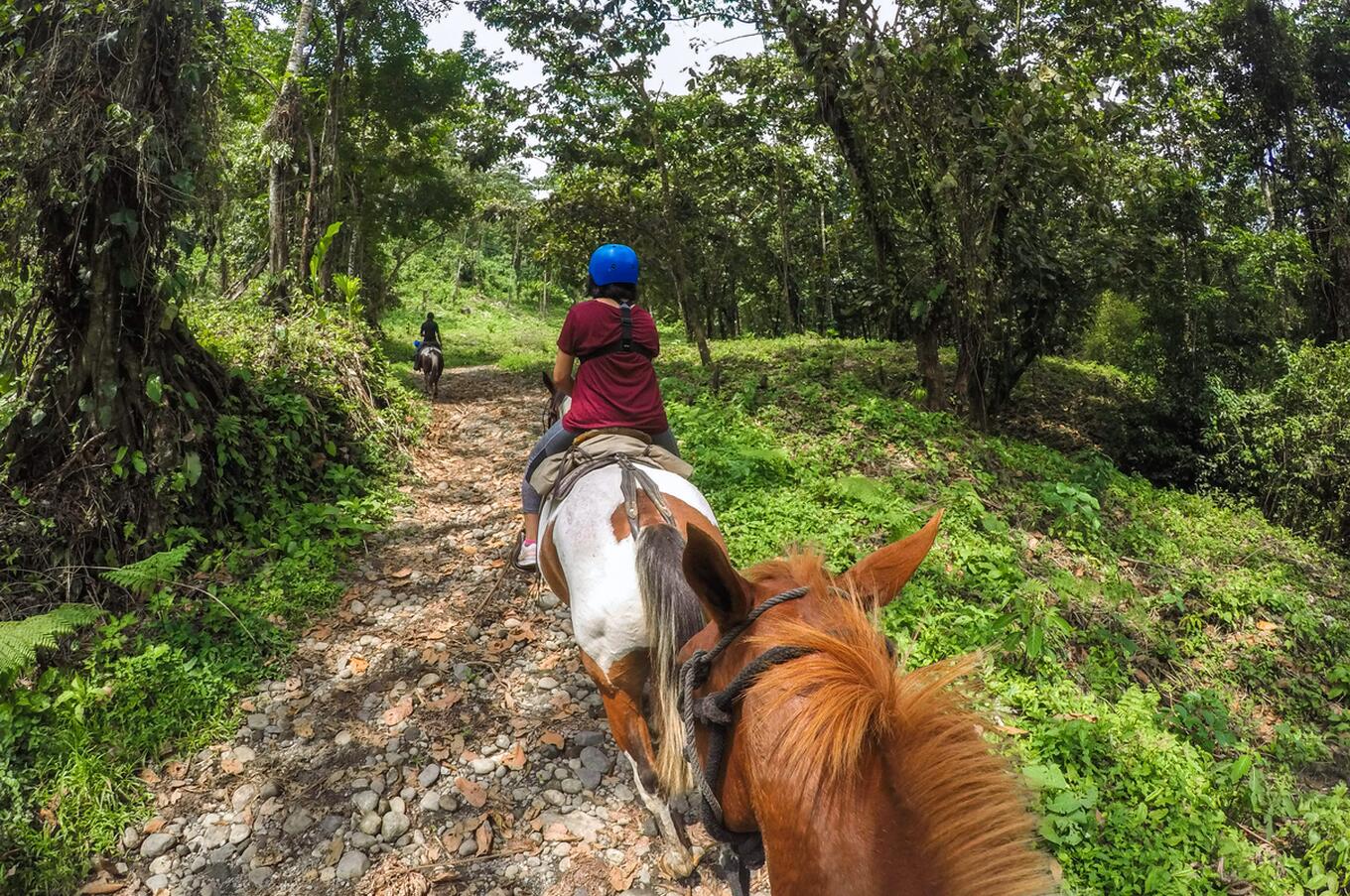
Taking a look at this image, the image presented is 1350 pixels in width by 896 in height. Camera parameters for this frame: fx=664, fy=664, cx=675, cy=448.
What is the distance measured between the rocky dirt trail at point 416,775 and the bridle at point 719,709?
1.68 metres

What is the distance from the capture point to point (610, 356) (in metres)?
3.42

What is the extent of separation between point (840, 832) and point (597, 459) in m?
2.08

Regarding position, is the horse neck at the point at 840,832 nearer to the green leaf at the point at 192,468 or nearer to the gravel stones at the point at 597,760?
the gravel stones at the point at 597,760

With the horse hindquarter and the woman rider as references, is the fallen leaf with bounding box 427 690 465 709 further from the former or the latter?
the horse hindquarter

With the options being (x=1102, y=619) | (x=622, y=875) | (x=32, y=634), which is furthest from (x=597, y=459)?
(x=1102, y=619)

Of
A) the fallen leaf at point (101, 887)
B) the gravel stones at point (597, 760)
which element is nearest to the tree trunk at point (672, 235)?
the gravel stones at point (597, 760)

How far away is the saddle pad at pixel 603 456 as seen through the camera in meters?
3.15

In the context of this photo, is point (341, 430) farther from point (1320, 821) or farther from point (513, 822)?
point (1320, 821)

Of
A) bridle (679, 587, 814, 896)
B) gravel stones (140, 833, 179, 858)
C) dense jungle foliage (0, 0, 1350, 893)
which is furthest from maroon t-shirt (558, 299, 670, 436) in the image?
gravel stones (140, 833, 179, 858)

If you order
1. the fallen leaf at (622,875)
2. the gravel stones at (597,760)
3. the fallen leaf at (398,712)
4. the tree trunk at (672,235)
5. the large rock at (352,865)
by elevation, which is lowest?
the fallen leaf at (622,875)

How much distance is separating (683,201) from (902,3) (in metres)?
7.25

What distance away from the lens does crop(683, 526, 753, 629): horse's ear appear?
1.51 metres

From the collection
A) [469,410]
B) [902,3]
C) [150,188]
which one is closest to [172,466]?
[150,188]

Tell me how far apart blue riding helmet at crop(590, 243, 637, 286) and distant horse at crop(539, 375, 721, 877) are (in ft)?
3.54
